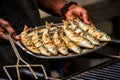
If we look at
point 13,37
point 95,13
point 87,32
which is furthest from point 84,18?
point 95,13

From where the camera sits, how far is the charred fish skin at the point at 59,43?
5.39 ft

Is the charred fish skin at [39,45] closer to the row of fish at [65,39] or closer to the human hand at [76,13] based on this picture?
the row of fish at [65,39]

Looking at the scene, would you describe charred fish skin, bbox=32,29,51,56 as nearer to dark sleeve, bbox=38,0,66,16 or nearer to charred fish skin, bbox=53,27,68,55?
charred fish skin, bbox=53,27,68,55

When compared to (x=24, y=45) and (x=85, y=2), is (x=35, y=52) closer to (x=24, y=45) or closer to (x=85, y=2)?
(x=24, y=45)

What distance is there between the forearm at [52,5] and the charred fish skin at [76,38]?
343 millimetres

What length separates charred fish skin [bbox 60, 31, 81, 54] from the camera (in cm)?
163

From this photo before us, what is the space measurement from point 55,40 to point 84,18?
0.29 metres

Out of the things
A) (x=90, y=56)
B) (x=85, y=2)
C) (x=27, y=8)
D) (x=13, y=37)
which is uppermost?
(x=85, y=2)

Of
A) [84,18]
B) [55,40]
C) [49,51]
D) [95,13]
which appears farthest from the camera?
[95,13]

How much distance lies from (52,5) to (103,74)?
0.73 meters

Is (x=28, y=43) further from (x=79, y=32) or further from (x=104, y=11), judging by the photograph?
(x=104, y=11)

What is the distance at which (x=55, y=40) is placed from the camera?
5.81 feet

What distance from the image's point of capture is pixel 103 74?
5.57 feet

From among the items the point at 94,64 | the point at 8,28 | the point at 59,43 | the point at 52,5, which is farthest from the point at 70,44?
the point at 94,64
